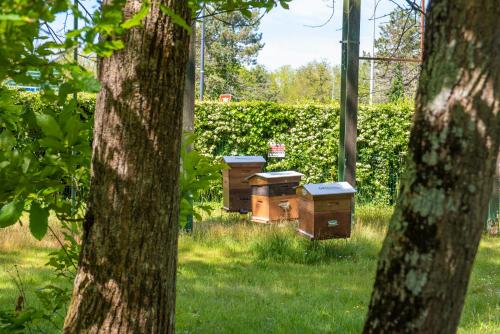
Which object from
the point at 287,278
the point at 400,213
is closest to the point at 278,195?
the point at 287,278

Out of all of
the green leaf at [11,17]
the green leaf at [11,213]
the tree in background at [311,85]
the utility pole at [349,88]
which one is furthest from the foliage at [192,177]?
the tree in background at [311,85]

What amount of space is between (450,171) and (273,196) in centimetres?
742

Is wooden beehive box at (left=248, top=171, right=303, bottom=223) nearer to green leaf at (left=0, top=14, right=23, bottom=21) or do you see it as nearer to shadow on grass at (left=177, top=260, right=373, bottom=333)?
shadow on grass at (left=177, top=260, right=373, bottom=333)

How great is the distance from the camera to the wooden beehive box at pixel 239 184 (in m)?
9.89

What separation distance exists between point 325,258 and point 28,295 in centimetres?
377

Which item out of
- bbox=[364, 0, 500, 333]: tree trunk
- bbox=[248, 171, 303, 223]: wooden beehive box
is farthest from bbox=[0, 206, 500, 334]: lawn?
bbox=[364, 0, 500, 333]: tree trunk

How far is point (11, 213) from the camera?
2244mm

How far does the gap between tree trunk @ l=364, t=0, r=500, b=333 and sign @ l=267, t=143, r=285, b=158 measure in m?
12.6

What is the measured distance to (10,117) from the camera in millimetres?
2865

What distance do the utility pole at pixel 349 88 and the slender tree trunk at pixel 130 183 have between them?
23.1 ft

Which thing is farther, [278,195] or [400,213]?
[278,195]

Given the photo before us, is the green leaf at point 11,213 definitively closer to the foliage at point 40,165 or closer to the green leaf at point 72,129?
the foliage at point 40,165

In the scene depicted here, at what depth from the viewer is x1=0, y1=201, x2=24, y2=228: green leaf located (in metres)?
2.23

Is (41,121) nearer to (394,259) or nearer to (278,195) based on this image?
(394,259)
